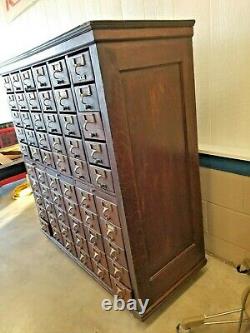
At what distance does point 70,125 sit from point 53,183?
56 cm

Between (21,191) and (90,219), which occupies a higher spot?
(90,219)

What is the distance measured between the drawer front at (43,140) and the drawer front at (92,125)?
0.46 m

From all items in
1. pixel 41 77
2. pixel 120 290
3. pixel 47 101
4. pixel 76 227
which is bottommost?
pixel 120 290

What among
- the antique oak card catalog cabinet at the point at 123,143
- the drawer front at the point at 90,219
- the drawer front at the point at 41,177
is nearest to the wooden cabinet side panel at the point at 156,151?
the antique oak card catalog cabinet at the point at 123,143

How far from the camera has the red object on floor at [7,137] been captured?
3.67 metres

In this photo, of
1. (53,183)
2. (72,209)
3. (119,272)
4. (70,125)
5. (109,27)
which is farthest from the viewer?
(53,183)

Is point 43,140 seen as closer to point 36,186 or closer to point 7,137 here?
point 36,186

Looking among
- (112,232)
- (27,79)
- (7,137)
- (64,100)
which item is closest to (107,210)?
(112,232)

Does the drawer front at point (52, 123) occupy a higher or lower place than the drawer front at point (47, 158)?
higher

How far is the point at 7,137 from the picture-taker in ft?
12.2

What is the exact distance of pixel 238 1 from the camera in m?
1.23

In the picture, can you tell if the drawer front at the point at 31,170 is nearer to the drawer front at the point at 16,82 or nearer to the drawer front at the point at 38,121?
the drawer front at the point at 38,121

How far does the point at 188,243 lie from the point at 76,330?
30.5 inches

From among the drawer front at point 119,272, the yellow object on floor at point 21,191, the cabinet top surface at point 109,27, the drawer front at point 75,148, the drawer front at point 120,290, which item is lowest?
the yellow object on floor at point 21,191
